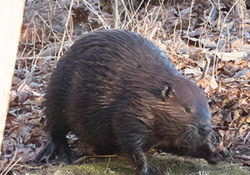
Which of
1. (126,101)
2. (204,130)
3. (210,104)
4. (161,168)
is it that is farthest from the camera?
(210,104)

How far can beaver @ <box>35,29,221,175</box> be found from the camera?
2518 millimetres

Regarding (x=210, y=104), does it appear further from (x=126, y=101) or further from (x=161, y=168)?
(x=126, y=101)

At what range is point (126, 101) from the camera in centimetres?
261

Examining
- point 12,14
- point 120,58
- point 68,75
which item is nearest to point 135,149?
point 120,58

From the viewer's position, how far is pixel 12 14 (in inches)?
67.2

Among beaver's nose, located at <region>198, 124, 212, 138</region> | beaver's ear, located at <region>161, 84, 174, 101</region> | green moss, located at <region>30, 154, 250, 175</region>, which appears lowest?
green moss, located at <region>30, 154, 250, 175</region>

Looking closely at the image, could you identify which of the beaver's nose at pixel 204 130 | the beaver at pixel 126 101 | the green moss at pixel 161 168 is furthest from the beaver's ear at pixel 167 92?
the green moss at pixel 161 168

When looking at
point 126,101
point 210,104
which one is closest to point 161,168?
point 126,101

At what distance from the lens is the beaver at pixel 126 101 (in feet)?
8.26

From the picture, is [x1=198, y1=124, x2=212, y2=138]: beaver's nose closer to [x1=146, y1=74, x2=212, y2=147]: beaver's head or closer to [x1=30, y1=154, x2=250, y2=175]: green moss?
[x1=146, y1=74, x2=212, y2=147]: beaver's head

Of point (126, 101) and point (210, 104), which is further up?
point (126, 101)

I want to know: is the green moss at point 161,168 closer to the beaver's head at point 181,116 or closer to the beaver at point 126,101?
the beaver at point 126,101

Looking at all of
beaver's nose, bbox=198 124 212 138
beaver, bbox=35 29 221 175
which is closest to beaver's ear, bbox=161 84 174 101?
beaver, bbox=35 29 221 175

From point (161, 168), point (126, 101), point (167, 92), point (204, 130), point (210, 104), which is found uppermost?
point (167, 92)
